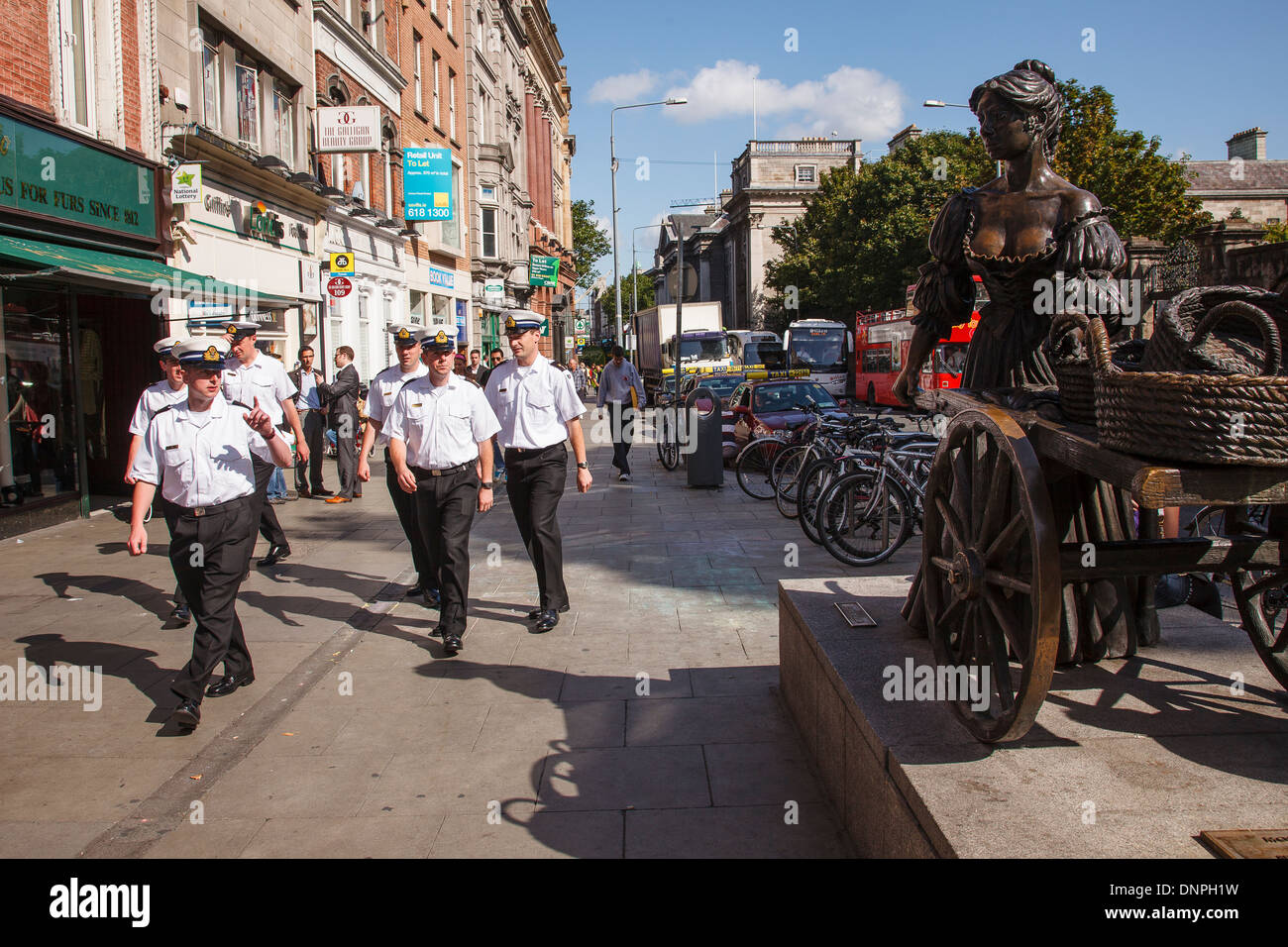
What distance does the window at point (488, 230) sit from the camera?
123 feet

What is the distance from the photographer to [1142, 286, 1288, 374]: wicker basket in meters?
2.59

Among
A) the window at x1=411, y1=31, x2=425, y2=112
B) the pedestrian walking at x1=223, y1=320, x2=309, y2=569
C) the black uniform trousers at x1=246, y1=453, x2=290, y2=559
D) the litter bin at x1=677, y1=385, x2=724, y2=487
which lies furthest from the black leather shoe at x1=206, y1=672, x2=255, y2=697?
the window at x1=411, y1=31, x2=425, y2=112

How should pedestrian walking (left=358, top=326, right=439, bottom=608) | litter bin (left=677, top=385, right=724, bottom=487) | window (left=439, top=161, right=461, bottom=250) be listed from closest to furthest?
pedestrian walking (left=358, top=326, right=439, bottom=608)
litter bin (left=677, top=385, right=724, bottom=487)
window (left=439, top=161, right=461, bottom=250)

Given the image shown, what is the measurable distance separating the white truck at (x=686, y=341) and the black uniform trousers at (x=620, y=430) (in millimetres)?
18492

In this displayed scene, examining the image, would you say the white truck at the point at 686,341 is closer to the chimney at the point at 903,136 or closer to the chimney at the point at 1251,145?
the chimney at the point at 903,136

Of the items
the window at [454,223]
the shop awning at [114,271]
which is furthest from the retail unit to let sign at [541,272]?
the shop awning at [114,271]

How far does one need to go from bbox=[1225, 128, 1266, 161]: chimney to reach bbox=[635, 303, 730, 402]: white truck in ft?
138

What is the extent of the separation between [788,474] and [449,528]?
19.5 feet

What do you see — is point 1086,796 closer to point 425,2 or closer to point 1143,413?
point 1143,413

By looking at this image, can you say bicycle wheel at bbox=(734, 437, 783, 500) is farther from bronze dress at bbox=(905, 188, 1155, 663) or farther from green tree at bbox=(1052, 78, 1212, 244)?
green tree at bbox=(1052, 78, 1212, 244)

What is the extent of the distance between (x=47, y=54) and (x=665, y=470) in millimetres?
9872

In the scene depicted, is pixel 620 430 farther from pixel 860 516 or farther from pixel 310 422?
pixel 860 516
